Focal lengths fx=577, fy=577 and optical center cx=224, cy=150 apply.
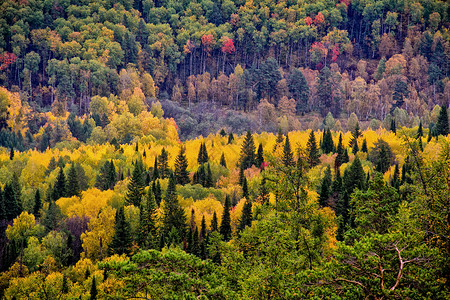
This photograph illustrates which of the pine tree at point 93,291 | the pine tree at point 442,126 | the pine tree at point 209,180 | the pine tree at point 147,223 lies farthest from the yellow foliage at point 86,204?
the pine tree at point 442,126

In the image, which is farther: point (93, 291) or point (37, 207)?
point (37, 207)

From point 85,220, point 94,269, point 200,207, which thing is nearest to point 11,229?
point 85,220

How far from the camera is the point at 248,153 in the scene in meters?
142

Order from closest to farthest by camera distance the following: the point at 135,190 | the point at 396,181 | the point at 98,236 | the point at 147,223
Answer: the point at 147,223 → the point at 98,236 → the point at 396,181 → the point at 135,190

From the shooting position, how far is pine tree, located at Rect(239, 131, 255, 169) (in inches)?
5497

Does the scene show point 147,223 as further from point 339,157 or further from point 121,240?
point 339,157

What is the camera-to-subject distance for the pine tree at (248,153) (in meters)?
140

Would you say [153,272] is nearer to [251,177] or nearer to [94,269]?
[94,269]

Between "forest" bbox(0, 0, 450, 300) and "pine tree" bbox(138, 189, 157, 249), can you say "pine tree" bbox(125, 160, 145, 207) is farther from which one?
"pine tree" bbox(138, 189, 157, 249)

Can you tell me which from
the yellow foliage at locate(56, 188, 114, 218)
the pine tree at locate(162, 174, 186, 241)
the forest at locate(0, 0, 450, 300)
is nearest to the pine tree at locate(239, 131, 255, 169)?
the forest at locate(0, 0, 450, 300)

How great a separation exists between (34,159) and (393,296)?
134536mm

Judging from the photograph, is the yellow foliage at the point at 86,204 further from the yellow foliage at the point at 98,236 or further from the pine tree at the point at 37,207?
the yellow foliage at the point at 98,236

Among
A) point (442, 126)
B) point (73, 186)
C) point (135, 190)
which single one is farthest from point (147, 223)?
point (442, 126)

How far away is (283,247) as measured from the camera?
135 ft
